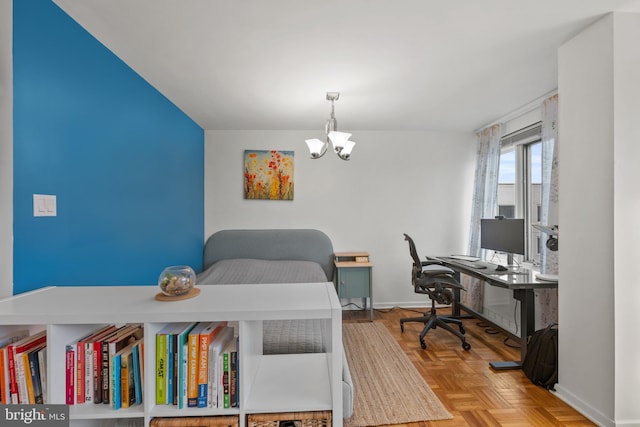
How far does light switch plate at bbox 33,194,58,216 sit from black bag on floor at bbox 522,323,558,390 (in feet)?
10.7

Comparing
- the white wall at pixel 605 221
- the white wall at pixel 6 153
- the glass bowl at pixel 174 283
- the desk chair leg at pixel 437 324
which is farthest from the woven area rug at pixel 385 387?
the white wall at pixel 6 153

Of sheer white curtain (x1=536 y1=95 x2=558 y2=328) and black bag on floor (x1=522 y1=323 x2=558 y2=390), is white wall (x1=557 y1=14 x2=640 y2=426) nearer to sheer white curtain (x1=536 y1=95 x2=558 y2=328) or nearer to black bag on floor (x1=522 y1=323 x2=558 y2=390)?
black bag on floor (x1=522 y1=323 x2=558 y2=390)

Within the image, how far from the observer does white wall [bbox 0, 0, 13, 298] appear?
55.9 inches

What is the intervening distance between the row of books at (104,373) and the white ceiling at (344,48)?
1667mm

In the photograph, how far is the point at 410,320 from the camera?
3.41 metres

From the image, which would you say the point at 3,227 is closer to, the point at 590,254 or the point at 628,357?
the point at 590,254

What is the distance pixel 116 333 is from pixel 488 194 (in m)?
3.81

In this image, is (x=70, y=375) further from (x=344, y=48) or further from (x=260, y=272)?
(x=260, y=272)

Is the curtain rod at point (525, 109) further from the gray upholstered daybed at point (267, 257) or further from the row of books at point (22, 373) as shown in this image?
the row of books at point (22, 373)

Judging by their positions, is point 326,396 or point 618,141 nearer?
point 326,396

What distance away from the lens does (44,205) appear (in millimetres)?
1604

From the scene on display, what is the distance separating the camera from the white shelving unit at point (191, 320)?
110cm

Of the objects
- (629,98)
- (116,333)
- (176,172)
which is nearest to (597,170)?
(629,98)

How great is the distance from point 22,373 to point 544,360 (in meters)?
2.97
